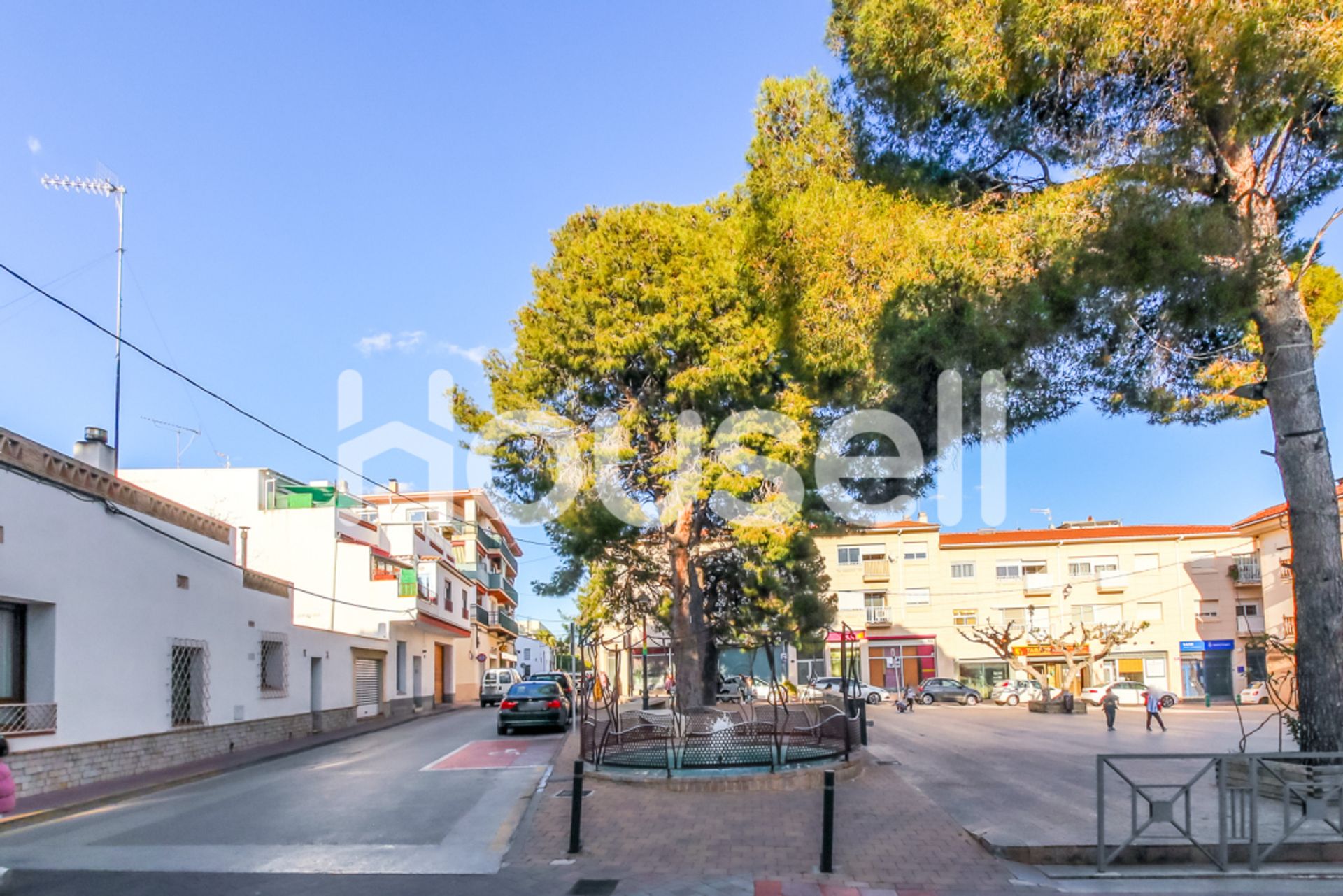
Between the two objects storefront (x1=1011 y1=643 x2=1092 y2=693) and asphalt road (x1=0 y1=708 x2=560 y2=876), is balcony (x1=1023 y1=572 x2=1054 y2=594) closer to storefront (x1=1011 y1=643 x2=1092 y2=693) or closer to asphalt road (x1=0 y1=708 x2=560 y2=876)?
storefront (x1=1011 y1=643 x2=1092 y2=693)

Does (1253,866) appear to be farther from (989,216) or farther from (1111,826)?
(989,216)

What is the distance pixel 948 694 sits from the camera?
151ft

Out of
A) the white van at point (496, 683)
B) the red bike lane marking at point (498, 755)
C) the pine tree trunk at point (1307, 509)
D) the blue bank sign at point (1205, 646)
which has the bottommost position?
the white van at point (496, 683)

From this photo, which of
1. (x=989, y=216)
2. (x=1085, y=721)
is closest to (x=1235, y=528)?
(x=1085, y=721)

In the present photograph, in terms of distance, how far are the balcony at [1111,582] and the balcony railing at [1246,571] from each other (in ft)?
16.6

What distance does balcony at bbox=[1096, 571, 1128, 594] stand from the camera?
51.6 meters

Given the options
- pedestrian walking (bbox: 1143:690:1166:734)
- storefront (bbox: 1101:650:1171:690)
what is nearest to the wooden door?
storefront (bbox: 1101:650:1171:690)

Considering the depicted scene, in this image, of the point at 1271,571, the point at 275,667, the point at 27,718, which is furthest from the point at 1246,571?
the point at 27,718

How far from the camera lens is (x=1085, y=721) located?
30.8 meters

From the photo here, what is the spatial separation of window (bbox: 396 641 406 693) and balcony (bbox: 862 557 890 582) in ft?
86.9

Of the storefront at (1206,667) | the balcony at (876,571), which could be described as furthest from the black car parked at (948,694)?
the storefront at (1206,667)

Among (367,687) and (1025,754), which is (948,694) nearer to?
(367,687)

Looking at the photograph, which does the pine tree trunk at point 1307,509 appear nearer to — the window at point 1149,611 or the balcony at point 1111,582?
the balcony at point 1111,582

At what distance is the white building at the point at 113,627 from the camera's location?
13594 millimetres
